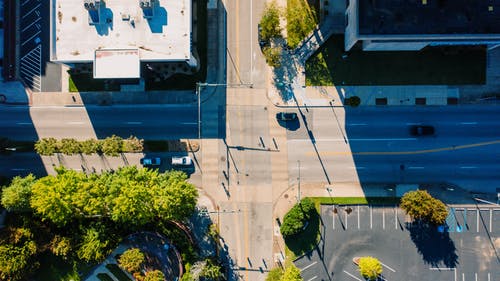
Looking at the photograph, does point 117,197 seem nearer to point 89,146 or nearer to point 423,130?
point 89,146

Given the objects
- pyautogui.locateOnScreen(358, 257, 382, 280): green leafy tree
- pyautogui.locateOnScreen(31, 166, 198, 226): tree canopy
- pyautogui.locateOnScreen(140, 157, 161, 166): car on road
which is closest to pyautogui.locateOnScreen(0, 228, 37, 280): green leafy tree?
pyautogui.locateOnScreen(31, 166, 198, 226): tree canopy

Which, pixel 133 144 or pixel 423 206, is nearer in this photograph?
pixel 423 206

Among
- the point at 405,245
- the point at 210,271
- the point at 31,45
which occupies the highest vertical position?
the point at 31,45

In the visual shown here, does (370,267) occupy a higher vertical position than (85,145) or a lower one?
lower

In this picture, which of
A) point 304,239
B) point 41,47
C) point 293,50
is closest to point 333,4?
point 293,50

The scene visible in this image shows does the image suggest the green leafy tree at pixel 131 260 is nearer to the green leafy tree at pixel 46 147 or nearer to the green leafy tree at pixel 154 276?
the green leafy tree at pixel 154 276

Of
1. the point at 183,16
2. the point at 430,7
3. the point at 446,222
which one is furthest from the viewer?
the point at 446,222

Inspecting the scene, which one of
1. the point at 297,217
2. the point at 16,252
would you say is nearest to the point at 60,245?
the point at 16,252

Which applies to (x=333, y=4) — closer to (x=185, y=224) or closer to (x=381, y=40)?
(x=381, y=40)
